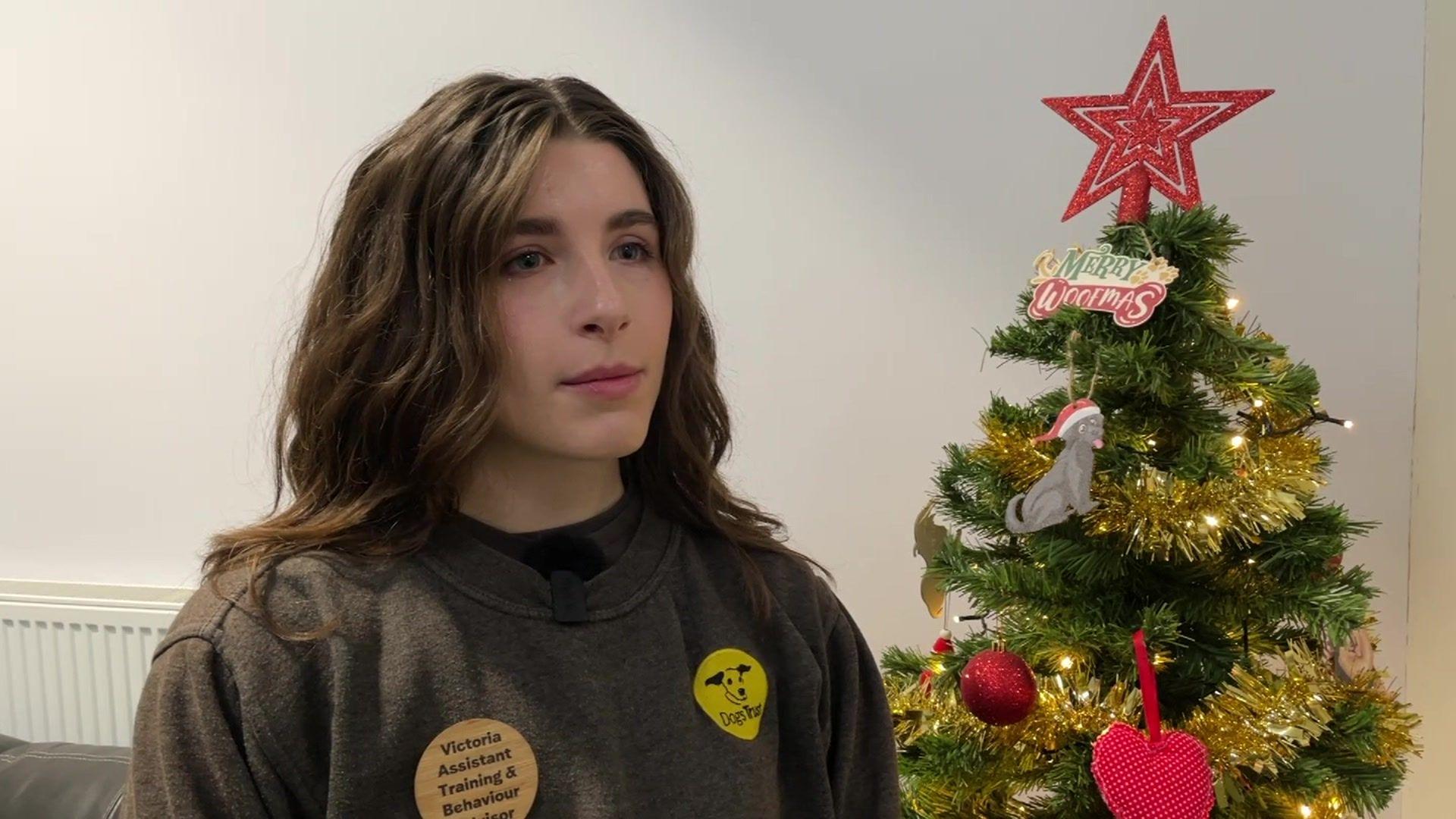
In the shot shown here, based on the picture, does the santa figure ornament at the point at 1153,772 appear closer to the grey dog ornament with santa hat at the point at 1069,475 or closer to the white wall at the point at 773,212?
the grey dog ornament with santa hat at the point at 1069,475

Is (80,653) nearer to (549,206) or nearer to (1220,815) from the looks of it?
(549,206)

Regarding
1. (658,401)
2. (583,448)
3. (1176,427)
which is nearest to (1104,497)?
(1176,427)

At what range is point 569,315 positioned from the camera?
2.57ft

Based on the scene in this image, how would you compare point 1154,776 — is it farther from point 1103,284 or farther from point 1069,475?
point 1103,284

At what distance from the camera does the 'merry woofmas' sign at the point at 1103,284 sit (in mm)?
1154

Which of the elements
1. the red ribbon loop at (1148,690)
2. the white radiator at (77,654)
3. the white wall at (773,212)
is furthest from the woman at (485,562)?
the white radiator at (77,654)

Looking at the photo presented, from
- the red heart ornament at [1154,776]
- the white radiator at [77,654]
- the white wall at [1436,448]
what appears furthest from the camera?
the white radiator at [77,654]

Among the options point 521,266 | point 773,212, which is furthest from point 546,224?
point 773,212

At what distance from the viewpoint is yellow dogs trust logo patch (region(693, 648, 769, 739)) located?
0.85m

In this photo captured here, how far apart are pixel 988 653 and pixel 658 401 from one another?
1.54 ft

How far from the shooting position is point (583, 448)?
0.80 meters

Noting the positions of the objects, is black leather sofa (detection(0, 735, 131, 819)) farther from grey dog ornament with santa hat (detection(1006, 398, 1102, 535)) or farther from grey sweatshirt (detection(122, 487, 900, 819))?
grey dog ornament with santa hat (detection(1006, 398, 1102, 535))

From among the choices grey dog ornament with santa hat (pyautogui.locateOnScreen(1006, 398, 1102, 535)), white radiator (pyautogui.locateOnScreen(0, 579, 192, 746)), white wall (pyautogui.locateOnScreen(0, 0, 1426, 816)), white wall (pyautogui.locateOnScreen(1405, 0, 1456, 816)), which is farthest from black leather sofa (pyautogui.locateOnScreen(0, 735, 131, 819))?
white wall (pyautogui.locateOnScreen(1405, 0, 1456, 816))

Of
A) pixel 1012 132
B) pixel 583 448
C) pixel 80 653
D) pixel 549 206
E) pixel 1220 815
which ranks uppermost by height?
pixel 1012 132
